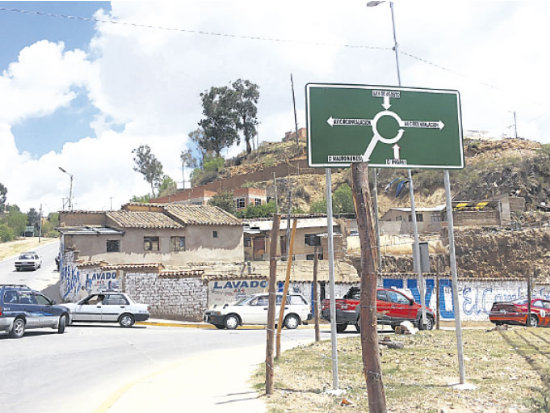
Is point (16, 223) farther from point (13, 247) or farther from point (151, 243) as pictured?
point (151, 243)

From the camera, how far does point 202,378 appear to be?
9.49 metres

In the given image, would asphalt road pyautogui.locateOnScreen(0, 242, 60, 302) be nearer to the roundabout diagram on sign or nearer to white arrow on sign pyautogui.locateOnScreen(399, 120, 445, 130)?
the roundabout diagram on sign

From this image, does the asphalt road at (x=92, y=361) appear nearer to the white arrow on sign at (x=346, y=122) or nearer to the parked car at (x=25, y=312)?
Result: the parked car at (x=25, y=312)

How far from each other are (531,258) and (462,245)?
5682 millimetres

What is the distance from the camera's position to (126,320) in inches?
835

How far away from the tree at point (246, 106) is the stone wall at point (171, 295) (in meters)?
72.0

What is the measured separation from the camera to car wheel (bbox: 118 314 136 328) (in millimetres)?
21094

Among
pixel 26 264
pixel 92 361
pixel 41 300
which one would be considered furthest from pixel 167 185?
pixel 92 361

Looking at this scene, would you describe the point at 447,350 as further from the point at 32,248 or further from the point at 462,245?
the point at 32,248

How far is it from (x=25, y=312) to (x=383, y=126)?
13.3 meters

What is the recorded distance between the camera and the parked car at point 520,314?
20172 millimetres

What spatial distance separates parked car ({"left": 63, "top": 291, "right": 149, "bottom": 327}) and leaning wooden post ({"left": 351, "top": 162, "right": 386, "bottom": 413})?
1710 cm

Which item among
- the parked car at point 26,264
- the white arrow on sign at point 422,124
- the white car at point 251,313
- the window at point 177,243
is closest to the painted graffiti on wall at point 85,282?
the white car at point 251,313

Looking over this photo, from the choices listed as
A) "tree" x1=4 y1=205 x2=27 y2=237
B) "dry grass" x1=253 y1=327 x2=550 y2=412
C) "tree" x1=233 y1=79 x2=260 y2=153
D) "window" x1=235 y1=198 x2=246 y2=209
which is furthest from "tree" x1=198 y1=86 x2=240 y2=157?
"dry grass" x1=253 y1=327 x2=550 y2=412
